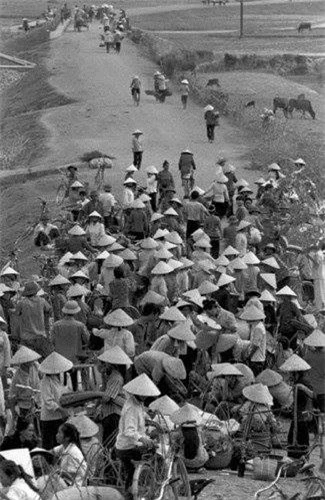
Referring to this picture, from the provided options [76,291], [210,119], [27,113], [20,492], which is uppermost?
[20,492]

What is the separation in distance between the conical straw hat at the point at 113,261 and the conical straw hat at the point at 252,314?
2.30 metres

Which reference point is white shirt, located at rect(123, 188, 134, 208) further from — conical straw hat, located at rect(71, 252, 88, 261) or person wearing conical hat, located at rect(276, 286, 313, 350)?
person wearing conical hat, located at rect(276, 286, 313, 350)

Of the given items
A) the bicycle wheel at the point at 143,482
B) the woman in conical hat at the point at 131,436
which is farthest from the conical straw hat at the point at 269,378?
the bicycle wheel at the point at 143,482

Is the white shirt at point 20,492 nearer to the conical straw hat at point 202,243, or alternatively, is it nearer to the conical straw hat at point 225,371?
the conical straw hat at point 225,371

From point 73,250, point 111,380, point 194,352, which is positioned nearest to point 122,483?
point 111,380

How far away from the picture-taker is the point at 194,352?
1281 centimetres

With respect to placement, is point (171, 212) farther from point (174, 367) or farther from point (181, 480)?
point (181, 480)

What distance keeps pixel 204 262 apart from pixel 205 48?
116 feet

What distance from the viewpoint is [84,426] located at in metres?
10.6

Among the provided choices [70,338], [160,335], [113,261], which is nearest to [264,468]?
[160,335]

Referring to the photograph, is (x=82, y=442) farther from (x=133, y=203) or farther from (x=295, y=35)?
(x=295, y=35)

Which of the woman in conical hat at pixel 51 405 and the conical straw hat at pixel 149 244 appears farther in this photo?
the conical straw hat at pixel 149 244

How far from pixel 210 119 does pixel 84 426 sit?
16786mm

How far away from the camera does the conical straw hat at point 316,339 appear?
40.3 feet
